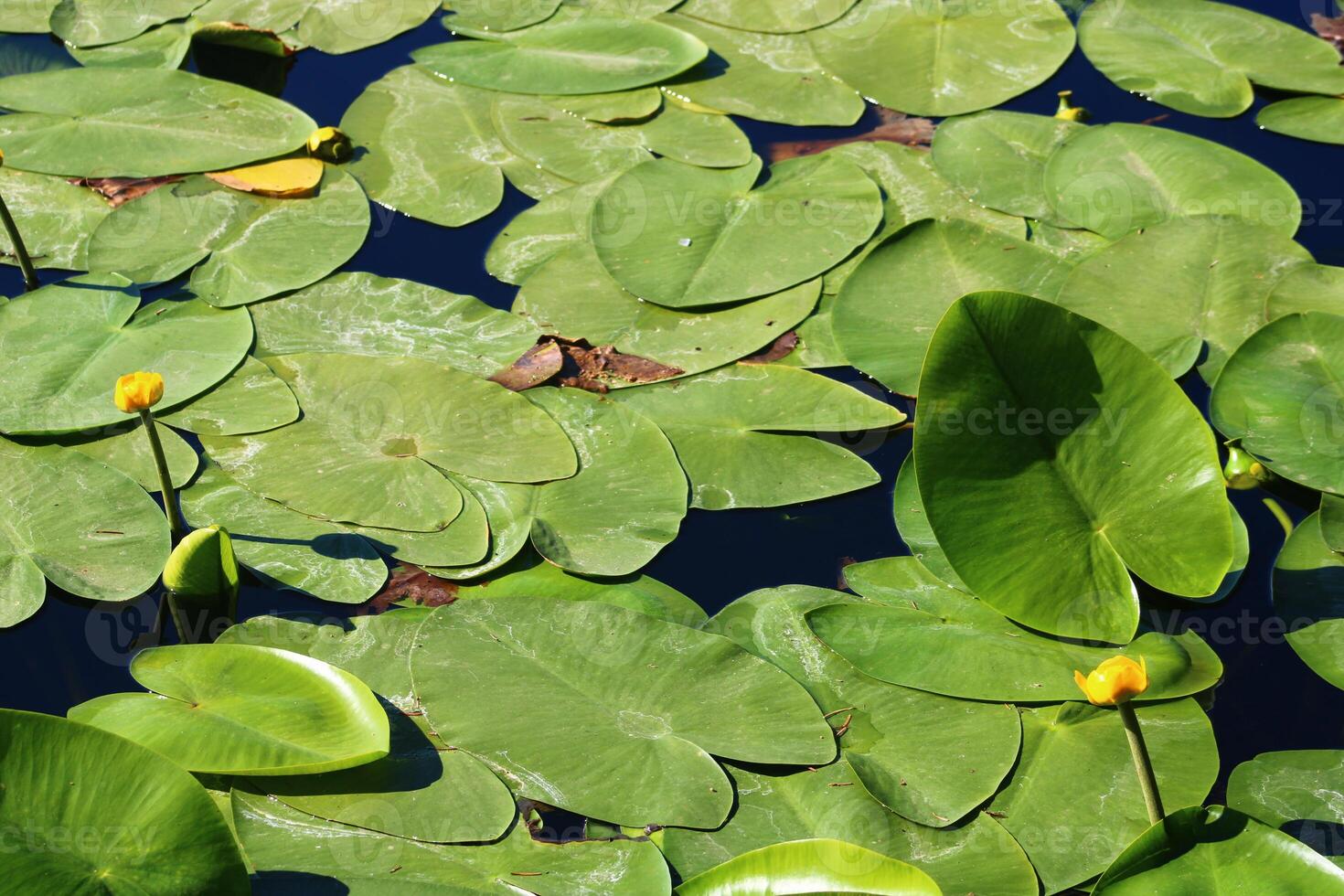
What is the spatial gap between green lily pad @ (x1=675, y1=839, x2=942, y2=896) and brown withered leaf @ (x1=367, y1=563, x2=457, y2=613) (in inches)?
26.3

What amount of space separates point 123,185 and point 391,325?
900 millimetres

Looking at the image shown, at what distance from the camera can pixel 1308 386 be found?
1979 millimetres

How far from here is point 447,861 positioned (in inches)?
58.7

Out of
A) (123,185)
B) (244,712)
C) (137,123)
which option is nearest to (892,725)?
(244,712)

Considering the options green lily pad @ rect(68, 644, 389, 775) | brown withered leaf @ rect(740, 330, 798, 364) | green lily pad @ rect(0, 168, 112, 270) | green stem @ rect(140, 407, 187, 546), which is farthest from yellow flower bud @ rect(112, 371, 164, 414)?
brown withered leaf @ rect(740, 330, 798, 364)

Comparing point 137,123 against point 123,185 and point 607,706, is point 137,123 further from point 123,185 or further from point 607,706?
point 607,706

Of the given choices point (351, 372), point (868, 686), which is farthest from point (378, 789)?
point (351, 372)

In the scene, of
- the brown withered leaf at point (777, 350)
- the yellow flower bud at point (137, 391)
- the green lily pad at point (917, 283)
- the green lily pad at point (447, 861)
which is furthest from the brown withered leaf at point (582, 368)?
the green lily pad at point (447, 861)

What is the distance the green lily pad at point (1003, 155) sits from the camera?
8.41 ft

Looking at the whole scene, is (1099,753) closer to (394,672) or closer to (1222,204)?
(394,672)

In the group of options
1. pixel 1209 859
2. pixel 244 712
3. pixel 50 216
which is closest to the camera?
pixel 1209 859

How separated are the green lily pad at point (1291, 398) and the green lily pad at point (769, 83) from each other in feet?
3.97

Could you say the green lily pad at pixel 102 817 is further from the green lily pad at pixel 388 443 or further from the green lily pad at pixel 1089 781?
Result: the green lily pad at pixel 1089 781

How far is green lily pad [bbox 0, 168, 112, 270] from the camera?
2.51 meters
